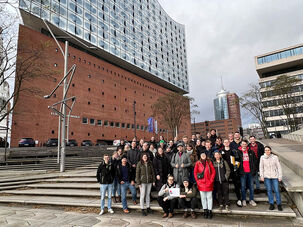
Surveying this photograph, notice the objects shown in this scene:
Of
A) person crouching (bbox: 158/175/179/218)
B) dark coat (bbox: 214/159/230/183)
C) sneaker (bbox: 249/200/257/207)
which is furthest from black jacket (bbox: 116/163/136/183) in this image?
sneaker (bbox: 249/200/257/207)

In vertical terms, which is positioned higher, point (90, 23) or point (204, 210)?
point (90, 23)

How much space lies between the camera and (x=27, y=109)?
29703mm

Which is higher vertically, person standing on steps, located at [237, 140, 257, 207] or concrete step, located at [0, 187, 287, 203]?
person standing on steps, located at [237, 140, 257, 207]

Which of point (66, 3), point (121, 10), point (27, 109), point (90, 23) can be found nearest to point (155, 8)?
point (121, 10)

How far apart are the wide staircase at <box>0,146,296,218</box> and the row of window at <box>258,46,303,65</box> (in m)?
69.9

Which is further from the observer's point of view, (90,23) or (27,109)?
(90,23)

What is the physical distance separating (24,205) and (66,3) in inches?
1526

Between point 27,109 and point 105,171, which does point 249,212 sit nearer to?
point 105,171

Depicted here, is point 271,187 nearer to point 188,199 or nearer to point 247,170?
point 247,170

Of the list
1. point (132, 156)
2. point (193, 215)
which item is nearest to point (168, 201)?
point (193, 215)

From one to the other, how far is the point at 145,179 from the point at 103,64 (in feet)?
139

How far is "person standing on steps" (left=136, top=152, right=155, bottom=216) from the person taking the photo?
6.45m

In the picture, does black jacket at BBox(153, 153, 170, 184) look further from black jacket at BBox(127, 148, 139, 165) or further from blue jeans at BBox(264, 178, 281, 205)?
blue jeans at BBox(264, 178, 281, 205)

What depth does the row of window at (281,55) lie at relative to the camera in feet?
194
